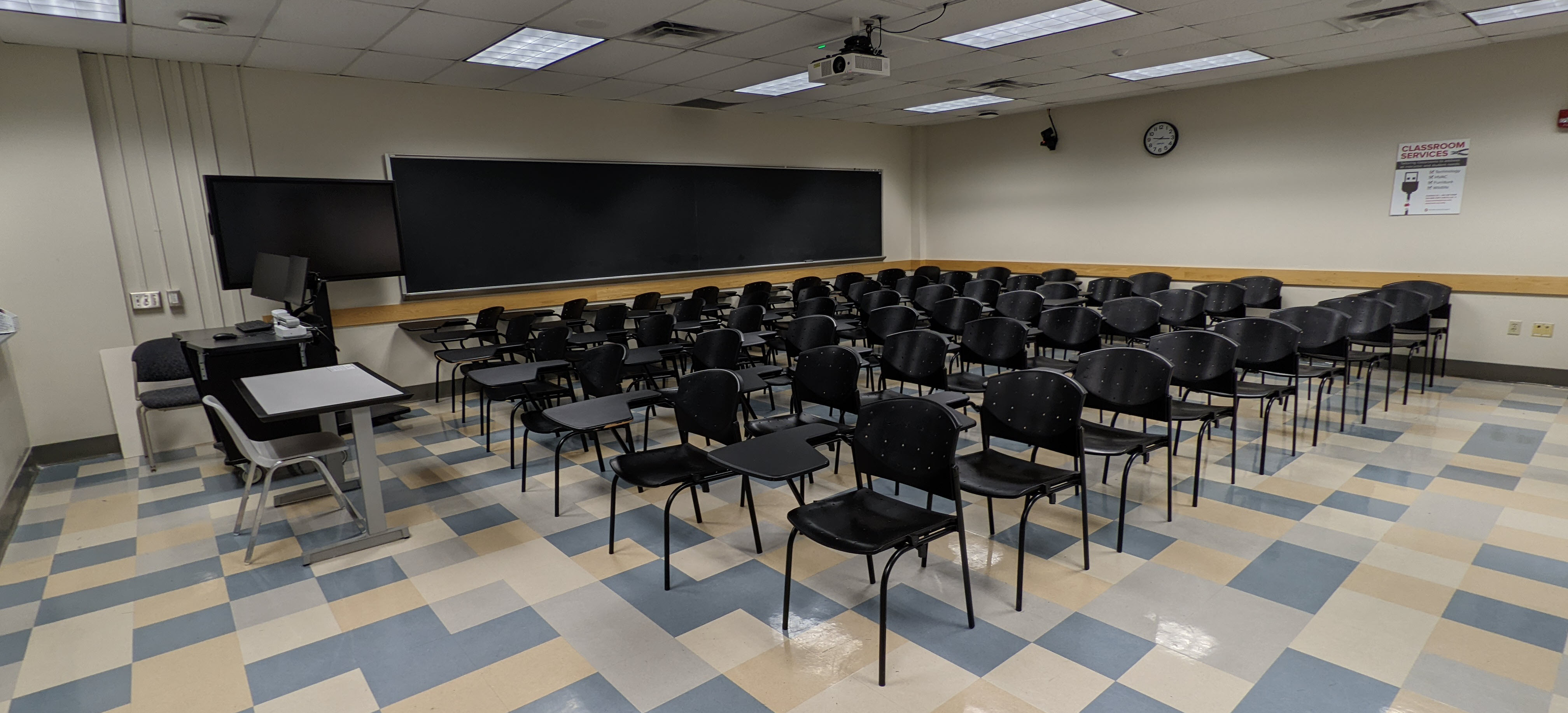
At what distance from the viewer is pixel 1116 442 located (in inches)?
138

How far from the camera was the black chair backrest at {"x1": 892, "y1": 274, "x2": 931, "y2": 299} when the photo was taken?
902cm

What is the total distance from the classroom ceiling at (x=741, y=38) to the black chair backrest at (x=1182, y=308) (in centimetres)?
204

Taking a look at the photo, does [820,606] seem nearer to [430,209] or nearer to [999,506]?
[999,506]

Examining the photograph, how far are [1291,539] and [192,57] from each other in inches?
303

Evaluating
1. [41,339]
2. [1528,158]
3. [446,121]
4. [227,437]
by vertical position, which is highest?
[446,121]

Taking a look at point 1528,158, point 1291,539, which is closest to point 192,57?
point 1291,539

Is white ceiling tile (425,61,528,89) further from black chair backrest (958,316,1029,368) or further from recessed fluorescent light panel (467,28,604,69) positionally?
black chair backrest (958,316,1029,368)

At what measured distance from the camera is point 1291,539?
3.52 m

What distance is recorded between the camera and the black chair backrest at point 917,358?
14.2ft

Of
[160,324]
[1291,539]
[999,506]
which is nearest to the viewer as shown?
[1291,539]

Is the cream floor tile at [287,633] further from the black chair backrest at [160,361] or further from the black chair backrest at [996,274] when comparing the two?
the black chair backrest at [996,274]

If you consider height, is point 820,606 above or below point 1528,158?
below

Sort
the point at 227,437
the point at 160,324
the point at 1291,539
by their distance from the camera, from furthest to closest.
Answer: the point at 160,324
the point at 227,437
the point at 1291,539

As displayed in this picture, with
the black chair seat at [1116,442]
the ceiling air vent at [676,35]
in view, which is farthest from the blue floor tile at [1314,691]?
the ceiling air vent at [676,35]
